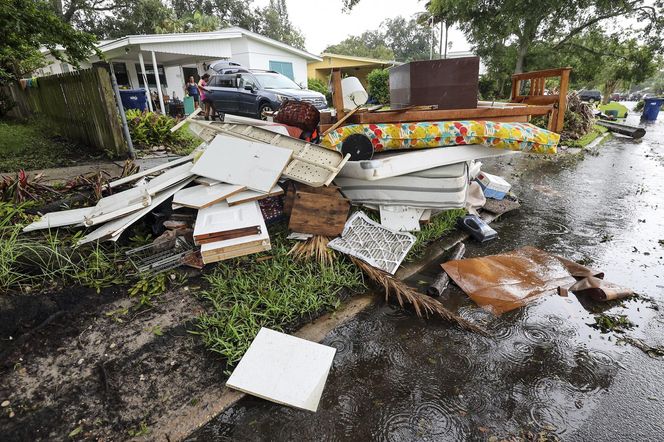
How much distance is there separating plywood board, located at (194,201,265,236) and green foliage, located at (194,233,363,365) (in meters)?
0.36

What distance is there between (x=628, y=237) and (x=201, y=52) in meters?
16.0

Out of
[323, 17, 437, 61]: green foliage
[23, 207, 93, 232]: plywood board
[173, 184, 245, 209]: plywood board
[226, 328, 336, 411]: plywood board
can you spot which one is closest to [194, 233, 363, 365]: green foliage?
[226, 328, 336, 411]: plywood board

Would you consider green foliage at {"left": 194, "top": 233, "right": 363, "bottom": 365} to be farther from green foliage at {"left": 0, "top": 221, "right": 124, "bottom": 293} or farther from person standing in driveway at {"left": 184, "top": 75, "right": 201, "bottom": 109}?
→ person standing in driveway at {"left": 184, "top": 75, "right": 201, "bottom": 109}

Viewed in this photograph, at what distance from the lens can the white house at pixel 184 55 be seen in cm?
1295

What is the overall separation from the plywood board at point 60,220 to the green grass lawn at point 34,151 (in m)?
3.00

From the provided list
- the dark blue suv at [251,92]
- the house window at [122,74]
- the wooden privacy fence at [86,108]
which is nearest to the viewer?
the wooden privacy fence at [86,108]

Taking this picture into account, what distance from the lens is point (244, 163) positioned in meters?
3.47

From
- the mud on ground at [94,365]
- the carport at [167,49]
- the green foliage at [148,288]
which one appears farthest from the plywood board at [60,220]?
the carport at [167,49]

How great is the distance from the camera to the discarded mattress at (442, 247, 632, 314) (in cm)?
285

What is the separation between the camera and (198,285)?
A: 2816 millimetres

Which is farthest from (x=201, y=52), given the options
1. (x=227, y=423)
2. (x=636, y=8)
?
(x=636, y=8)

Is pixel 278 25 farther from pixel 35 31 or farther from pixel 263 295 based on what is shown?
pixel 263 295

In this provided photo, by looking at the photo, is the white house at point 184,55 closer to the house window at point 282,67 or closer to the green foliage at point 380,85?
the house window at point 282,67

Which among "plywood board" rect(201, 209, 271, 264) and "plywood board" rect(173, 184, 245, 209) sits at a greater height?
"plywood board" rect(173, 184, 245, 209)
